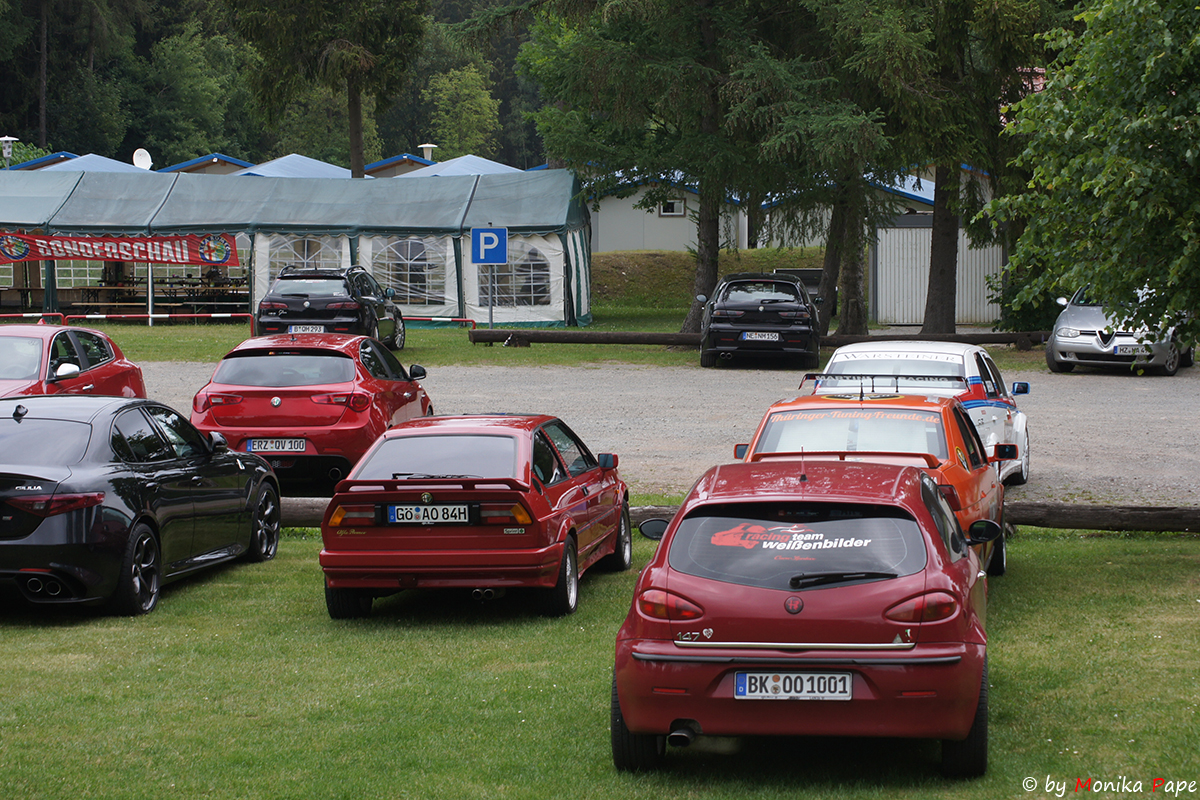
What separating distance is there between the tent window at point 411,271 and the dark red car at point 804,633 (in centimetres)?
3184

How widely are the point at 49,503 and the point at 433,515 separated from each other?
2.29 m

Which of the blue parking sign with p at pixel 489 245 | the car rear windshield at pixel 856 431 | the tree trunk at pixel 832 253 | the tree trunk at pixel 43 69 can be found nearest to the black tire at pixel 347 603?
the car rear windshield at pixel 856 431

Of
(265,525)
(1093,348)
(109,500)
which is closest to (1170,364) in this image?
(1093,348)

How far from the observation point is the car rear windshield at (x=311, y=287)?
1029 inches

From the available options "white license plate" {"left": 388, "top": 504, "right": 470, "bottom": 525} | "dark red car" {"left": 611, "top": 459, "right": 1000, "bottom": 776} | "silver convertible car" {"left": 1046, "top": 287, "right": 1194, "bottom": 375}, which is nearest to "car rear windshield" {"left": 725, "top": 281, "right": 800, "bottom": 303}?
"silver convertible car" {"left": 1046, "top": 287, "right": 1194, "bottom": 375}

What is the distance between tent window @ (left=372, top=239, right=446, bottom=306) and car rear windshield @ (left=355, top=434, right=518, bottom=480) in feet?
92.7

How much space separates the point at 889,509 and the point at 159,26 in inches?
3279

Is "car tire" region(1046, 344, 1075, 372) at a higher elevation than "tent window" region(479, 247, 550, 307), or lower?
lower

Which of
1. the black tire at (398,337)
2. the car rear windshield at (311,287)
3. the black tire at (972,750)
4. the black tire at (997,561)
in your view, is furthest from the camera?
the black tire at (398,337)

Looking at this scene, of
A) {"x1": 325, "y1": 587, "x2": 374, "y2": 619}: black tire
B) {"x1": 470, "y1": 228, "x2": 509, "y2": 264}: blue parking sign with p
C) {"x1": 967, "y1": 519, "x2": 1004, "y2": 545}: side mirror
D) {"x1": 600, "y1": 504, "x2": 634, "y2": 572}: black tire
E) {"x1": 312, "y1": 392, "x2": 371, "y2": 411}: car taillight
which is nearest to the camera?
{"x1": 967, "y1": 519, "x2": 1004, "y2": 545}: side mirror

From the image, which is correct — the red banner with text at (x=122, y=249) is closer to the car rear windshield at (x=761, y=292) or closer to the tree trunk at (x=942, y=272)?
the car rear windshield at (x=761, y=292)

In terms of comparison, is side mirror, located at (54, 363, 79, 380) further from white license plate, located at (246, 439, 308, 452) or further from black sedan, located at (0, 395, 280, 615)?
black sedan, located at (0, 395, 280, 615)

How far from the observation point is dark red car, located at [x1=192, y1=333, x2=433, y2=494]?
12.2m

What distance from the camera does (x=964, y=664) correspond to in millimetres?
4941
